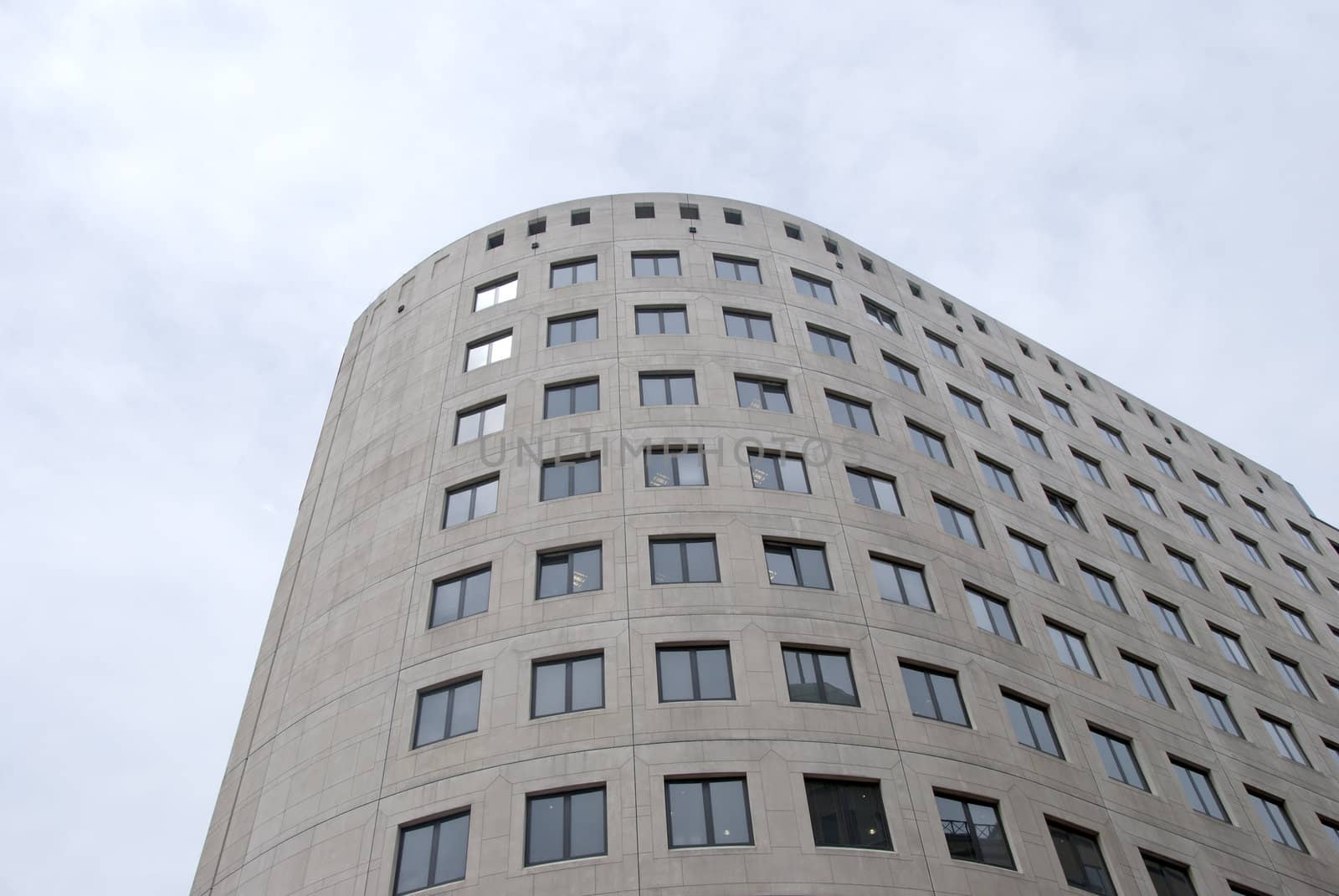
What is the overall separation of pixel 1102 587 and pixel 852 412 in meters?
12.6

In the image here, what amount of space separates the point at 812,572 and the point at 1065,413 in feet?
82.7

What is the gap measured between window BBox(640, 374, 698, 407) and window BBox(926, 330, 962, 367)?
14.9m

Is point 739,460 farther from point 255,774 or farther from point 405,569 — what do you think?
point 255,774

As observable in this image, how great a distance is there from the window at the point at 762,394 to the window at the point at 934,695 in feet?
34.2

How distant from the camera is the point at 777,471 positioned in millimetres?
32562

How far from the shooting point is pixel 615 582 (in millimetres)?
28328

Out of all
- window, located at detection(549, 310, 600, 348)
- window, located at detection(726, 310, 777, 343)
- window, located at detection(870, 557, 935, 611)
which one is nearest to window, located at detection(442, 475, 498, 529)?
window, located at detection(549, 310, 600, 348)

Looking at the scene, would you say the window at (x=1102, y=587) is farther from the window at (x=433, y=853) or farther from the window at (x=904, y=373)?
the window at (x=433, y=853)

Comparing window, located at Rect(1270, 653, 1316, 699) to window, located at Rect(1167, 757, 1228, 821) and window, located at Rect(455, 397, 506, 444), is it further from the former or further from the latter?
window, located at Rect(455, 397, 506, 444)

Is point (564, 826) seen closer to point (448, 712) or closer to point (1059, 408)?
point (448, 712)

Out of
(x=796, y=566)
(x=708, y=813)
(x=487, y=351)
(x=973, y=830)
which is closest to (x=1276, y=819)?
(x=973, y=830)

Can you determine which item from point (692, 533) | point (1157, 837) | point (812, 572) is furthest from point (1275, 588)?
point (692, 533)

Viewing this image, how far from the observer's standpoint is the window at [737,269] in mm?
40844

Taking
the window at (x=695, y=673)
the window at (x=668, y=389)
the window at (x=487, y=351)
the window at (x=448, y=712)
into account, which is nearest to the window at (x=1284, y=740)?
the window at (x=695, y=673)
